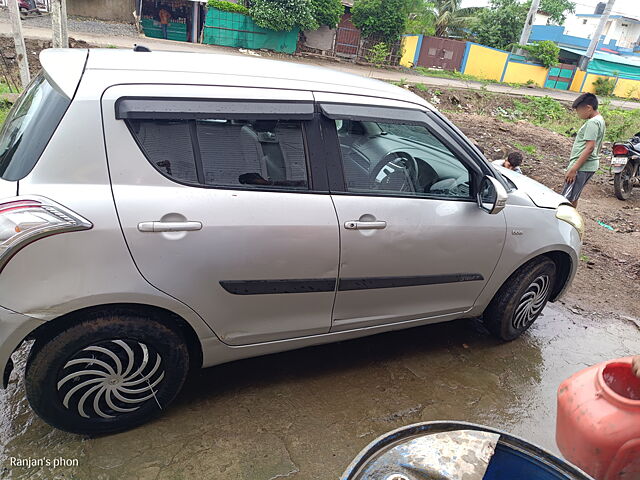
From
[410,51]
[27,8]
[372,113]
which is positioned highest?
[372,113]

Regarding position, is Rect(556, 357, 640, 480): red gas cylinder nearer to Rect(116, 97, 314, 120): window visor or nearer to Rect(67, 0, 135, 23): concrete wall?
Rect(116, 97, 314, 120): window visor

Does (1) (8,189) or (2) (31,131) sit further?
(2) (31,131)

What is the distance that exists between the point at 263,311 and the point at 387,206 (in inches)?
34.5

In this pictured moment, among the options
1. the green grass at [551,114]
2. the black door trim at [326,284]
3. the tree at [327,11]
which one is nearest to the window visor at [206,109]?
the black door trim at [326,284]

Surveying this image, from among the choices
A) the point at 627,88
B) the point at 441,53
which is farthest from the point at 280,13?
the point at 627,88

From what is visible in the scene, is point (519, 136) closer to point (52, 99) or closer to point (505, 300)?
point (505, 300)

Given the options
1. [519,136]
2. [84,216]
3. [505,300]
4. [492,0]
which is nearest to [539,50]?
[492,0]

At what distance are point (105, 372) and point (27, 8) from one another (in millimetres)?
25436

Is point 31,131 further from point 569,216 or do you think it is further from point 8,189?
point 569,216

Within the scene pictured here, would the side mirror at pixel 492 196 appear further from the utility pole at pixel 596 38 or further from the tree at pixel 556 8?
the tree at pixel 556 8

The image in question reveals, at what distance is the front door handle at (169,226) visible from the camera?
6.27 feet

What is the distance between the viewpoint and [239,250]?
82.5 inches

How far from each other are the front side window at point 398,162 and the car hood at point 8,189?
59.0 inches

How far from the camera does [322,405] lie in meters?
2.62
